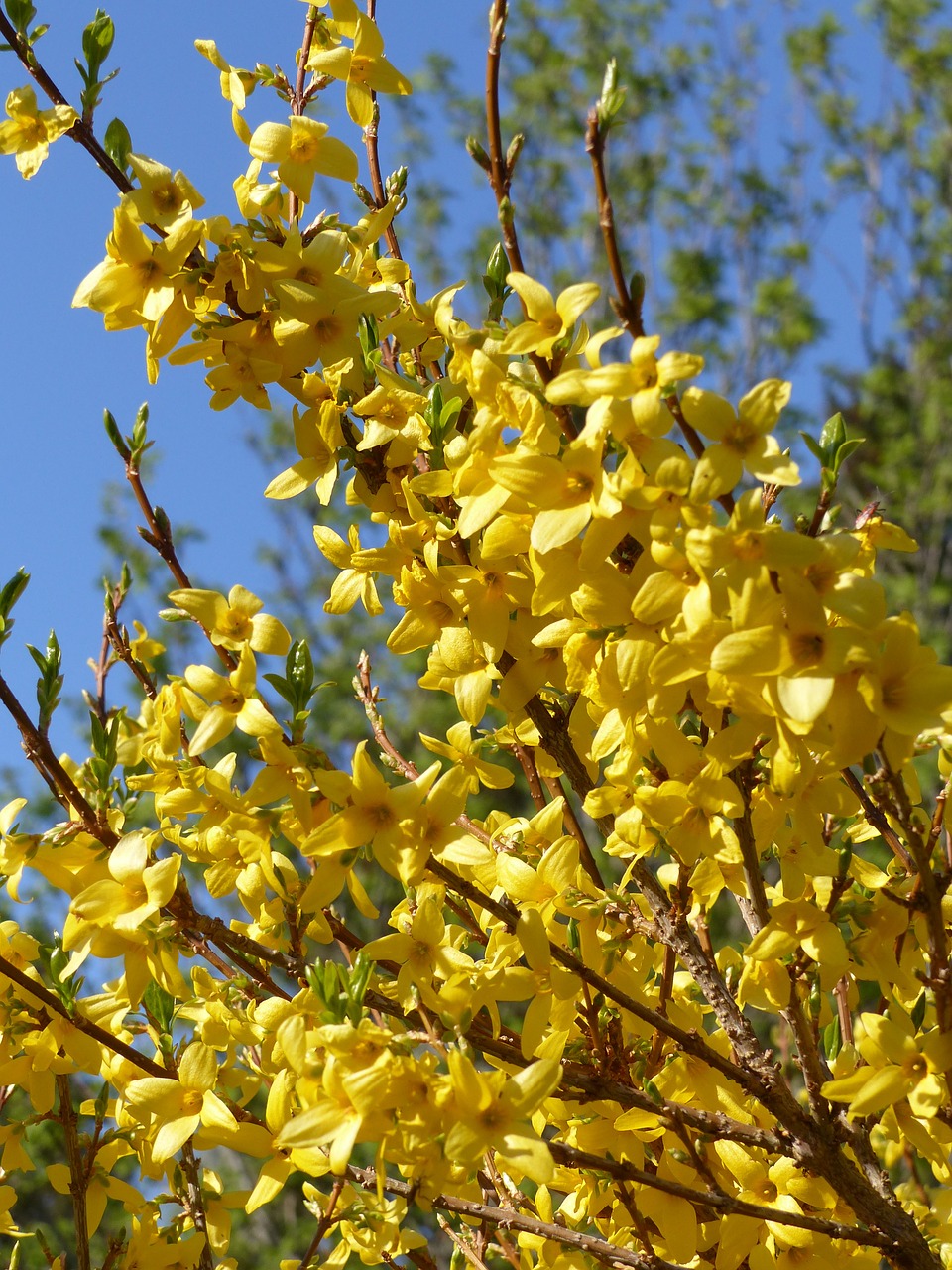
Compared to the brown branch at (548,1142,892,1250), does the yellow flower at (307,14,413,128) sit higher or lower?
higher

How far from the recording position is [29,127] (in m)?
1.57

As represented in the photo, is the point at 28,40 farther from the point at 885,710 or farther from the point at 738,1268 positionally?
the point at 738,1268

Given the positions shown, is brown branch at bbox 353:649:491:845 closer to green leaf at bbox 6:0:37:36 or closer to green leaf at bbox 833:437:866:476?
green leaf at bbox 833:437:866:476

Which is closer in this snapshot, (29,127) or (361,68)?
(29,127)

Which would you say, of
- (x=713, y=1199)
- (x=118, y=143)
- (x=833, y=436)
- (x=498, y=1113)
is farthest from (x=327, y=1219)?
(x=118, y=143)

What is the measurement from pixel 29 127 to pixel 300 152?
15.9 inches

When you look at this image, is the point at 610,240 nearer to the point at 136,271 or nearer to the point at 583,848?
the point at 136,271

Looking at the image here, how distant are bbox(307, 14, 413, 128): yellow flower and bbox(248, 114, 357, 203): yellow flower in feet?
0.43

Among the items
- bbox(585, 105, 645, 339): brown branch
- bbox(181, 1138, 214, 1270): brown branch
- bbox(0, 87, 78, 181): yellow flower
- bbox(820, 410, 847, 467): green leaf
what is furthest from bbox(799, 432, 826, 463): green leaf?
bbox(181, 1138, 214, 1270): brown branch

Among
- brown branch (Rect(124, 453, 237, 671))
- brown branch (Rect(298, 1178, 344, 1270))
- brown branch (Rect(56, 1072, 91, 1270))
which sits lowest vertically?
brown branch (Rect(298, 1178, 344, 1270))

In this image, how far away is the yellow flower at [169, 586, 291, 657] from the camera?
136 centimetres

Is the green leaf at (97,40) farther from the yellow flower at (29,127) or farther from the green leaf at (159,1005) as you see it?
the green leaf at (159,1005)

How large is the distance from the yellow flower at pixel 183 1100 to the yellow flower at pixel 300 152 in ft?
4.15

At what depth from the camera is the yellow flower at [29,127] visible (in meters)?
1.51
